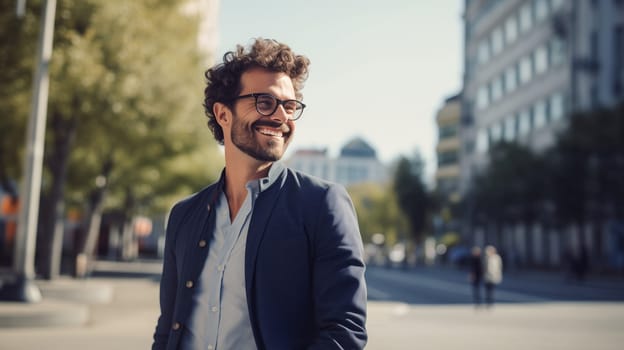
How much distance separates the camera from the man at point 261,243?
2.33 m

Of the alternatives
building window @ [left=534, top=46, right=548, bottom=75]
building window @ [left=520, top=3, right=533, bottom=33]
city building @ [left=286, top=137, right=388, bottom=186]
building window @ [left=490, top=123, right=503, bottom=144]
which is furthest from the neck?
building window @ [left=490, top=123, right=503, bottom=144]

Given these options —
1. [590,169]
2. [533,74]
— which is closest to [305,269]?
[590,169]

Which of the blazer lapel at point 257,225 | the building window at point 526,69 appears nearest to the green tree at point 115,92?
the blazer lapel at point 257,225

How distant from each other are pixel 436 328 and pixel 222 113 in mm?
11230

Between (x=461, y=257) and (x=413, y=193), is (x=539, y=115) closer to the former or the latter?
(x=461, y=257)

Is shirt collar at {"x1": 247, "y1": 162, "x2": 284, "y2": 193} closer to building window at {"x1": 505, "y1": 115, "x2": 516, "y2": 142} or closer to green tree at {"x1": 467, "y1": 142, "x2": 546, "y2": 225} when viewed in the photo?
green tree at {"x1": 467, "y1": 142, "x2": 546, "y2": 225}

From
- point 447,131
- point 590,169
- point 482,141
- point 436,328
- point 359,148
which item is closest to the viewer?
point 359,148

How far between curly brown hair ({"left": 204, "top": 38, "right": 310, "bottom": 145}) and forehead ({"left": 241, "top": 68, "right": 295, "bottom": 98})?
18mm

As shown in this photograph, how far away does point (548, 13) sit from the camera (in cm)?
5169

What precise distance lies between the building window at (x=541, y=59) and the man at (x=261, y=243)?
52.6m

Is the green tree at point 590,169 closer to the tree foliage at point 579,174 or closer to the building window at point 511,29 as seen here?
the tree foliage at point 579,174

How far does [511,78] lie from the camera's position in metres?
58.6

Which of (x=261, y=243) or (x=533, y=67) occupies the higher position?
(x=533, y=67)

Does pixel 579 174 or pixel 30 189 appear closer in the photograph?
pixel 30 189
